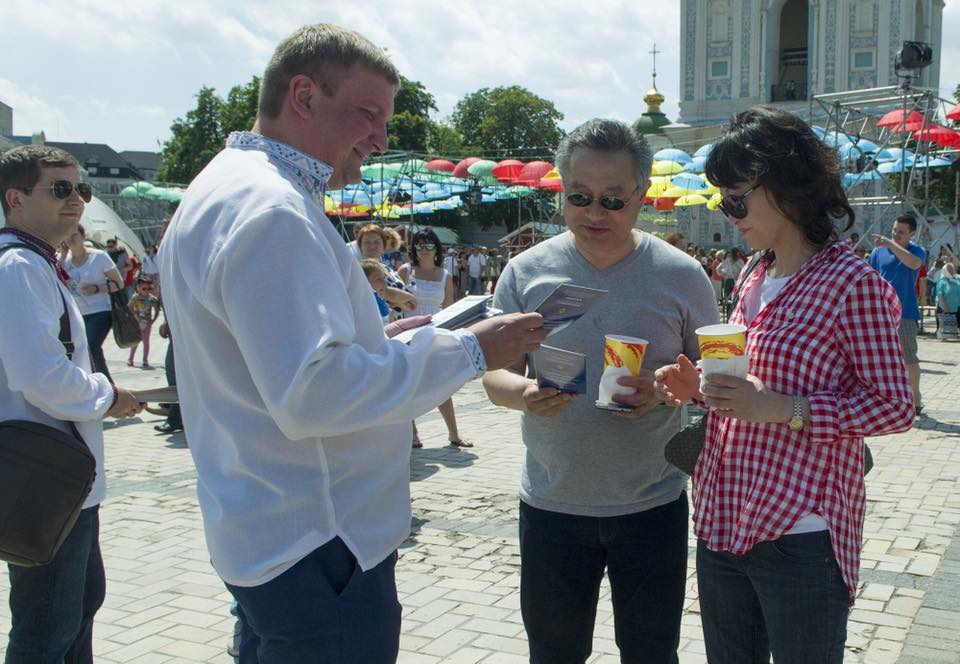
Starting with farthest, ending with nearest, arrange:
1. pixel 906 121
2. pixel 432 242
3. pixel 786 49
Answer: pixel 786 49 < pixel 906 121 < pixel 432 242

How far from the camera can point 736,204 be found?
2.58m

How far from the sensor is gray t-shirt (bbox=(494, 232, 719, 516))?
9.58 feet

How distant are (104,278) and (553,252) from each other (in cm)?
788

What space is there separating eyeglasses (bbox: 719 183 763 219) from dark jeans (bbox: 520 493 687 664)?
946 mm

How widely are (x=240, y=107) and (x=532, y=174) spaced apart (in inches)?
1679

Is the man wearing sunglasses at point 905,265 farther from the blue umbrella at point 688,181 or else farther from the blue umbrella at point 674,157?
the blue umbrella at point 674,157

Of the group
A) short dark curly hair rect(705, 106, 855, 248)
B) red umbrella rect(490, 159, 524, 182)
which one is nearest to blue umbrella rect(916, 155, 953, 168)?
red umbrella rect(490, 159, 524, 182)

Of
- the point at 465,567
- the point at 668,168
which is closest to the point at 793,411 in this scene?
the point at 465,567

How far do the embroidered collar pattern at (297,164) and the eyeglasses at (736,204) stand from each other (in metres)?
1.11

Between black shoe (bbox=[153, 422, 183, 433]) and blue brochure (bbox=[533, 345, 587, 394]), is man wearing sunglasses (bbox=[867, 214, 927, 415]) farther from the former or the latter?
blue brochure (bbox=[533, 345, 587, 394])

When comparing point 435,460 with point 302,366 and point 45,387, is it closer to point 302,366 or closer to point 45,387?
point 45,387

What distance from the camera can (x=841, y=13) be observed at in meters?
47.5

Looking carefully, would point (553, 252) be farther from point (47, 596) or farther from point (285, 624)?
point (47, 596)

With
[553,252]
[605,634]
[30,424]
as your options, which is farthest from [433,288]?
[30,424]
